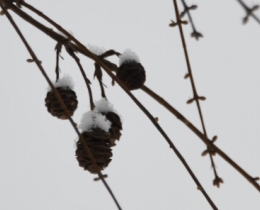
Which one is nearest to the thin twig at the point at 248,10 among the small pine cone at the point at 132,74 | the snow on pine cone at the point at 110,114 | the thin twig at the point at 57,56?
the small pine cone at the point at 132,74

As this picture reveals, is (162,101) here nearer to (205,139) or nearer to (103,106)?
(205,139)

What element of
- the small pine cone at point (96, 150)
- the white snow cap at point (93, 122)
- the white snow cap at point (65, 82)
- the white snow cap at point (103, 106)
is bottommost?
the small pine cone at point (96, 150)

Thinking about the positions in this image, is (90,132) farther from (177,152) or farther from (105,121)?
(177,152)

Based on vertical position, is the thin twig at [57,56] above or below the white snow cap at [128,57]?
above

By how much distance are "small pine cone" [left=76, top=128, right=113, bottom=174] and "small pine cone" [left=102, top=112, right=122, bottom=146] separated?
0.30 ft

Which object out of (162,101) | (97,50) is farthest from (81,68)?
(162,101)

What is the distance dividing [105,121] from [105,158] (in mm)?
119

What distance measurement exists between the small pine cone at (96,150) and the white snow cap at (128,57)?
20 centimetres

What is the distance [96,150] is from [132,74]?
21 centimetres

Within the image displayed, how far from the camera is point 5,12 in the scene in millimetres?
969

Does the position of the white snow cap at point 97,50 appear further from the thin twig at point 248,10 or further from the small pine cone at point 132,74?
the thin twig at point 248,10

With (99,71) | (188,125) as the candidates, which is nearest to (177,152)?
(188,125)

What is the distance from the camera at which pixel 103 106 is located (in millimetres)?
1319

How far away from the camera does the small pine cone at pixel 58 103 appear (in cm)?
127
